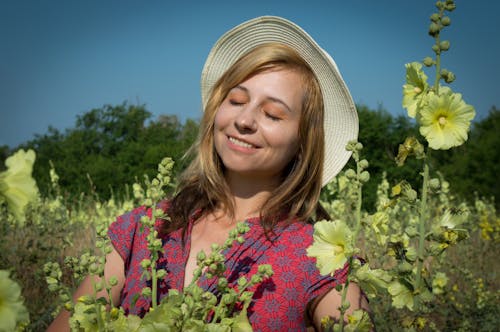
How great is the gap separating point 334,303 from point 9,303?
121 cm

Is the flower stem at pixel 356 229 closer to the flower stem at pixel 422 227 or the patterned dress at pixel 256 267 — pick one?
the flower stem at pixel 422 227

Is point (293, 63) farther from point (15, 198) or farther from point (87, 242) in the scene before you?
point (87, 242)

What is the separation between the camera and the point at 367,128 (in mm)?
8984

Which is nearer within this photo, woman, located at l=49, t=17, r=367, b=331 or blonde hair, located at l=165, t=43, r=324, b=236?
woman, located at l=49, t=17, r=367, b=331

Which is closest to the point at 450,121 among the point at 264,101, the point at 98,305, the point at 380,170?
the point at 98,305

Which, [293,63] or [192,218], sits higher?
[293,63]

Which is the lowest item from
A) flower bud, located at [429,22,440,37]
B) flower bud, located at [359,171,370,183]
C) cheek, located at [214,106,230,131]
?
flower bud, located at [359,171,370,183]

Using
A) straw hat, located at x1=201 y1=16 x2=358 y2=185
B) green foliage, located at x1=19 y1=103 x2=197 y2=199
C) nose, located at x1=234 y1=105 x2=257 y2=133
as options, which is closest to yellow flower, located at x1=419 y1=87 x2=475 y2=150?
nose, located at x1=234 y1=105 x2=257 y2=133

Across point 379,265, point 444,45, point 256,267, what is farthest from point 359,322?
point 379,265

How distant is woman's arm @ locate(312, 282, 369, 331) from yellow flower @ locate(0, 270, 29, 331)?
3.58ft

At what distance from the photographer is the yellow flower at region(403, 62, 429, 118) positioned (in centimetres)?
98

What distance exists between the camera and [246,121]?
5.76 ft

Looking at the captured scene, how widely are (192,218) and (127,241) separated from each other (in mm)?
244

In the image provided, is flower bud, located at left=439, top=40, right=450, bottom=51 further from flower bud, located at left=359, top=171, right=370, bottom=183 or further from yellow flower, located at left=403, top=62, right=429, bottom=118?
flower bud, located at left=359, top=171, right=370, bottom=183
